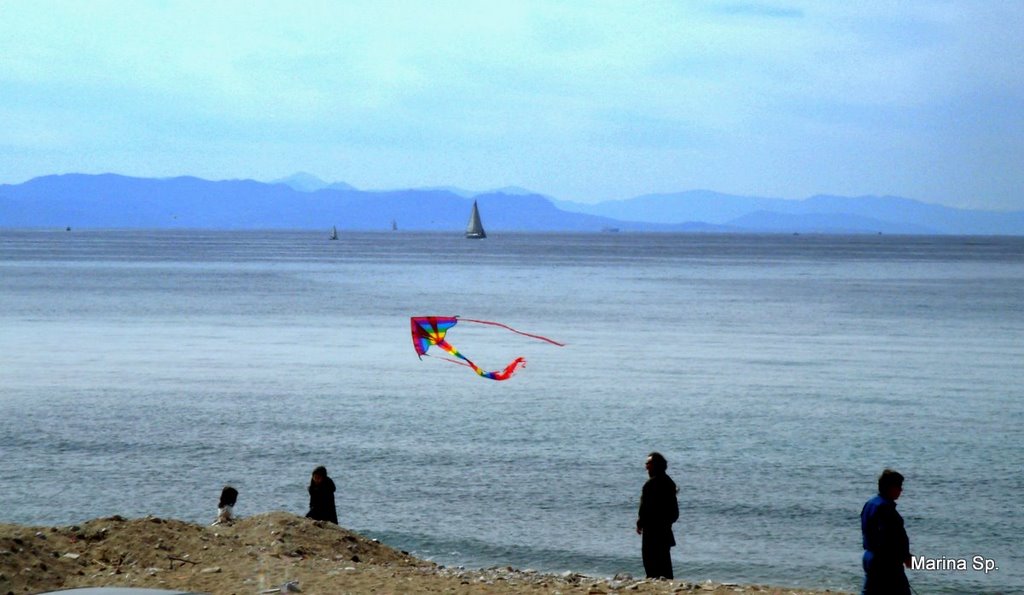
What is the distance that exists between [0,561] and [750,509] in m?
11.7

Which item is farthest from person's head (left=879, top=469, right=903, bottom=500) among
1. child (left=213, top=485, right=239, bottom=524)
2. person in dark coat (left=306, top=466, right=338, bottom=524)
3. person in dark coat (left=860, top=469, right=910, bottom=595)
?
child (left=213, top=485, right=239, bottom=524)

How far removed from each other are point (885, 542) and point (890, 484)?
54cm

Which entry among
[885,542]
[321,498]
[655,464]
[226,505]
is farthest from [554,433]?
[885,542]

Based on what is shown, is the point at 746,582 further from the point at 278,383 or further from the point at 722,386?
the point at 278,383

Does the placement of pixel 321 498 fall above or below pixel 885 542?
below

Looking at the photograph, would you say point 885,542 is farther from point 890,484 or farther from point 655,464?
point 655,464

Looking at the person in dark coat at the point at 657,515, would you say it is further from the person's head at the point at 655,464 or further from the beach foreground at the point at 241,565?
the beach foreground at the point at 241,565

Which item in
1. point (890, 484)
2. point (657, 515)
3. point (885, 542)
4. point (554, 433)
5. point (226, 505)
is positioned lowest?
point (554, 433)

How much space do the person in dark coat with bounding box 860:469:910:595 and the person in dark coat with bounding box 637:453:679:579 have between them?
267cm

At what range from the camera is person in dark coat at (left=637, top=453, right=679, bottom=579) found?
41.2 feet

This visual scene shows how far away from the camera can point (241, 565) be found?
13.0m

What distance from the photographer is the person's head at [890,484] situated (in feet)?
31.9

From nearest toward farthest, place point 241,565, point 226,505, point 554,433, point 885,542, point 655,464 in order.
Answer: point 885,542 < point 655,464 < point 241,565 < point 226,505 < point 554,433

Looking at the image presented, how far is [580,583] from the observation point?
13.4m
